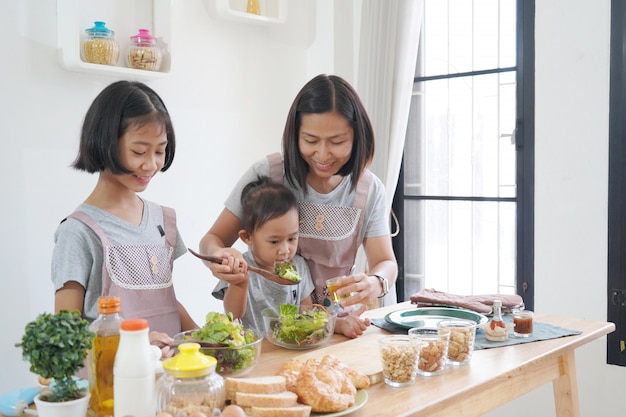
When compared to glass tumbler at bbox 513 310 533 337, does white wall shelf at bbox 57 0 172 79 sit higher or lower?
higher

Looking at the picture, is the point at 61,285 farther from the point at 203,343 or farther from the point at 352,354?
the point at 352,354

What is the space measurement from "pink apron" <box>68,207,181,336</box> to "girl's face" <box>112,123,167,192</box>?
0.15 metres

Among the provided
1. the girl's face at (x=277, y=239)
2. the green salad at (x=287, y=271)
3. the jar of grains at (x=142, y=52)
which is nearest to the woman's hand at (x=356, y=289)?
the green salad at (x=287, y=271)

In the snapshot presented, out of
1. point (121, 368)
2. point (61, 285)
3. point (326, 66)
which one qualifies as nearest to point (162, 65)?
point (326, 66)

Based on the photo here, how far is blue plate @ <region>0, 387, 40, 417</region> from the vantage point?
130 centimetres

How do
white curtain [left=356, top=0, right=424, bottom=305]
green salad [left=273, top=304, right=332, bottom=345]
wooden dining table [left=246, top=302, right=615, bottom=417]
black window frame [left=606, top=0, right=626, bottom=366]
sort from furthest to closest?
1. white curtain [left=356, top=0, right=424, bottom=305]
2. black window frame [left=606, top=0, right=626, bottom=366]
3. green salad [left=273, top=304, right=332, bottom=345]
4. wooden dining table [left=246, top=302, right=615, bottom=417]

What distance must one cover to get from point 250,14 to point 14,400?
8.70 ft

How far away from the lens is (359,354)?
5.39 ft

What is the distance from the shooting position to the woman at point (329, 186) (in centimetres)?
208

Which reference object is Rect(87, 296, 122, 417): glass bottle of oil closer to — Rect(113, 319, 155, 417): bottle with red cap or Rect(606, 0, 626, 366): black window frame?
Rect(113, 319, 155, 417): bottle with red cap

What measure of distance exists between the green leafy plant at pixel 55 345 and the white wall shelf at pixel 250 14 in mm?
2564

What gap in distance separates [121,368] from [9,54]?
6.60 feet

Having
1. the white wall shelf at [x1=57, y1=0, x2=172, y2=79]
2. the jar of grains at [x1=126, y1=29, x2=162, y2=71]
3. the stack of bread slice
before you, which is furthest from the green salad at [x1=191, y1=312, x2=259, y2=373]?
the jar of grains at [x1=126, y1=29, x2=162, y2=71]

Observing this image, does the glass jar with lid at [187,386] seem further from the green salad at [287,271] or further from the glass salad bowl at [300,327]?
the green salad at [287,271]
